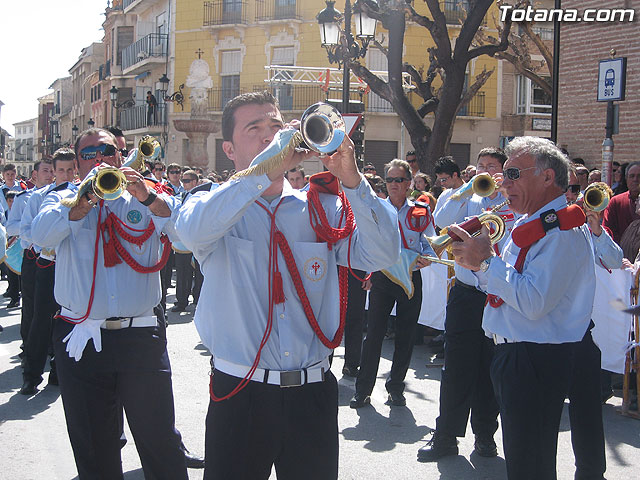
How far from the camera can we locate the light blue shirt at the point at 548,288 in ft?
A: 10.9

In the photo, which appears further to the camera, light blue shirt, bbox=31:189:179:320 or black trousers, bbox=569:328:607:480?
light blue shirt, bbox=31:189:179:320

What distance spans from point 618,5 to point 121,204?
11.1m

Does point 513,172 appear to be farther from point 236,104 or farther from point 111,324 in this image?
point 111,324

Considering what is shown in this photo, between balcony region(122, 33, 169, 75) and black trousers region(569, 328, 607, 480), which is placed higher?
balcony region(122, 33, 169, 75)

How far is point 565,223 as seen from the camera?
3404 millimetres

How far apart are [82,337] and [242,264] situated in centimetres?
144

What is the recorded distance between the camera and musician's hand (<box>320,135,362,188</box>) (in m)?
2.51

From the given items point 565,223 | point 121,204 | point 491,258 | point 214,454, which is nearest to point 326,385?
point 214,454

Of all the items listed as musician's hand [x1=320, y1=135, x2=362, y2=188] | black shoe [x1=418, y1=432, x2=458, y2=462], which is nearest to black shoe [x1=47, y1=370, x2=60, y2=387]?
black shoe [x1=418, y1=432, x2=458, y2=462]

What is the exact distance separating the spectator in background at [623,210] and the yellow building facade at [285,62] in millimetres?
20731

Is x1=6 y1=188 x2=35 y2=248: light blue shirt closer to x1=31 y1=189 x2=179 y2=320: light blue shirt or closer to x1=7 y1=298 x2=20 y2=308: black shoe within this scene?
x1=31 y1=189 x2=179 y2=320: light blue shirt

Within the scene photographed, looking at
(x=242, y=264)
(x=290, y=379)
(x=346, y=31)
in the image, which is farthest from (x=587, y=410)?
(x=346, y=31)

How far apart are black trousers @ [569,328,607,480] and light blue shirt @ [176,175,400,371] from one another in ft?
4.87

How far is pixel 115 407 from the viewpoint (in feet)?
12.8
